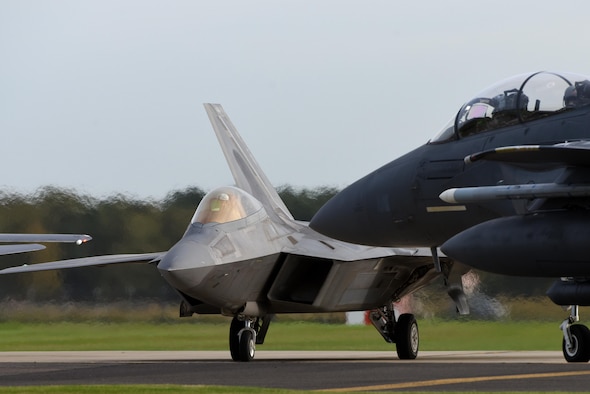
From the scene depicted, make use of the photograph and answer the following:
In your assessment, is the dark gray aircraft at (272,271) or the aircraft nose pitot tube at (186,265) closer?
the aircraft nose pitot tube at (186,265)

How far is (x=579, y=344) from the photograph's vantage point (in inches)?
621

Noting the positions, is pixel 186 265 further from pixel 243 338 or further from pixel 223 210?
pixel 243 338

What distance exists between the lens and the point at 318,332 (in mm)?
22875

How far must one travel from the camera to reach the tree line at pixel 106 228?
2347 centimetres

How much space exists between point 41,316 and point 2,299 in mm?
945

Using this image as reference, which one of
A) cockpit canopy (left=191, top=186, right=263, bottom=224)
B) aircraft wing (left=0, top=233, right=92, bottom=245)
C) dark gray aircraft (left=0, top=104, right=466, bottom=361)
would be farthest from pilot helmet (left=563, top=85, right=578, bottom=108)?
aircraft wing (left=0, top=233, right=92, bottom=245)

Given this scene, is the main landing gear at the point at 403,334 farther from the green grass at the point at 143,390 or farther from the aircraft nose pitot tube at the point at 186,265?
the green grass at the point at 143,390

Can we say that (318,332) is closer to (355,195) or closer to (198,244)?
(198,244)

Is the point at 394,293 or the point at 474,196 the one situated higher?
the point at 474,196

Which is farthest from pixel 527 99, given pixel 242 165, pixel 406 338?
pixel 242 165

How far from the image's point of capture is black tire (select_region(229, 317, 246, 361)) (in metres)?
18.9

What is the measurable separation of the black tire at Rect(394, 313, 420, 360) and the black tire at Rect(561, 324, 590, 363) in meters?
4.05

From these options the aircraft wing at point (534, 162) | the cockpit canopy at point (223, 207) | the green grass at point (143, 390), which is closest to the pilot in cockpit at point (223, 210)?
the cockpit canopy at point (223, 207)

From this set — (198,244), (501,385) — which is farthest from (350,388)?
(198,244)
